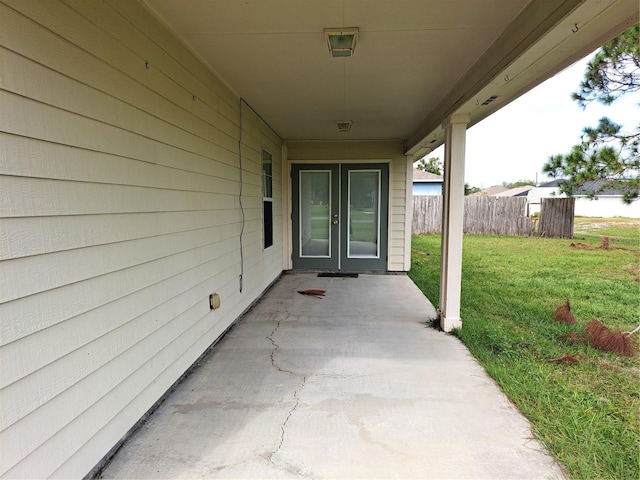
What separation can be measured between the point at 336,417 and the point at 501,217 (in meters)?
12.7

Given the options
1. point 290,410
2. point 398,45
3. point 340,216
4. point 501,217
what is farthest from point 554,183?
point 290,410

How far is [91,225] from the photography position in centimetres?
166

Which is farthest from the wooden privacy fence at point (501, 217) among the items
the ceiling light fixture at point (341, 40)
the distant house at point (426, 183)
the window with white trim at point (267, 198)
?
the ceiling light fixture at point (341, 40)

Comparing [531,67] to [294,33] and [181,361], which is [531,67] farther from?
[181,361]

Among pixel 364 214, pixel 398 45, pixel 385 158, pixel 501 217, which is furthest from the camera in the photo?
pixel 501 217

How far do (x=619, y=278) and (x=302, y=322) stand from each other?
5.58m

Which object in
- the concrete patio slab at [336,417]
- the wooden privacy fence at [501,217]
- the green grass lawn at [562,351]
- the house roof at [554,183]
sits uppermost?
the house roof at [554,183]

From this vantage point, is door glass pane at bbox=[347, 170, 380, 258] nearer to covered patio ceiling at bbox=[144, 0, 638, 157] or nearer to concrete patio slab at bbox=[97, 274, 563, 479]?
covered patio ceiling at bbox=[144, 0, 638, 157]

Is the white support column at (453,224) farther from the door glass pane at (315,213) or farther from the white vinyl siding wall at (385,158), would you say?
the door glass pane at (315,213)

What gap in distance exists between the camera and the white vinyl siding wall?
6.58 m

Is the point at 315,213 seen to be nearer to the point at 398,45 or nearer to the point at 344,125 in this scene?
the point at 344,125

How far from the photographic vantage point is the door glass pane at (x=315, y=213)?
679 centimetres

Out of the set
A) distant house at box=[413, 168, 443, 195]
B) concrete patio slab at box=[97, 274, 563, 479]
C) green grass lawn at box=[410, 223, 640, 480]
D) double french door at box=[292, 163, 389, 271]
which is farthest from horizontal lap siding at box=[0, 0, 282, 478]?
distant house at box=[413, 168, 443, 195]

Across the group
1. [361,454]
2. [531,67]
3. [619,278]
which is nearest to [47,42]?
[361,454]
